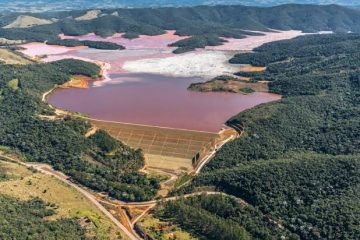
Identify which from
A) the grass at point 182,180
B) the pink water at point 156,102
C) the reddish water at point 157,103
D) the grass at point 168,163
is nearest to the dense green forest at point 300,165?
the grass at point 182,180

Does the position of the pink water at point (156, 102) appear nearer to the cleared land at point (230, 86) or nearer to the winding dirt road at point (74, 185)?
the cleared land at point (230, 86)

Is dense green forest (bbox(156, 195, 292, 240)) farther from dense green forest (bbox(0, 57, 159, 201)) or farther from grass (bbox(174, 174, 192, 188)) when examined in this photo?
dense green forest (bbox(0, 57, 159, 201))

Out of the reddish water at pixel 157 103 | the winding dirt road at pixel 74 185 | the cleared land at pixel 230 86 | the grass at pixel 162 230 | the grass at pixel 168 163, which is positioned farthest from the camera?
the cleared land at pixel 230 86

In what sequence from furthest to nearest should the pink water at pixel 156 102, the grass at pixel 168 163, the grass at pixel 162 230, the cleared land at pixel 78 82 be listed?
the cleared land at pixel 78 82 < the pink water at pixel 156 102 < the grass at pixel 168 163 < the grass at pixel 162 230

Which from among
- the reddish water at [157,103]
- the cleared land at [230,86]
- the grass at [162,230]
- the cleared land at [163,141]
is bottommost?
the grass at [162,230]

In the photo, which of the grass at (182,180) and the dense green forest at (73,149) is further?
the grass at (182,180)

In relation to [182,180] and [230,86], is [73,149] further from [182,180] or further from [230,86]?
[230,86]

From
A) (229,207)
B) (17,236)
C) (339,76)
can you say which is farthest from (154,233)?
(339,76)
